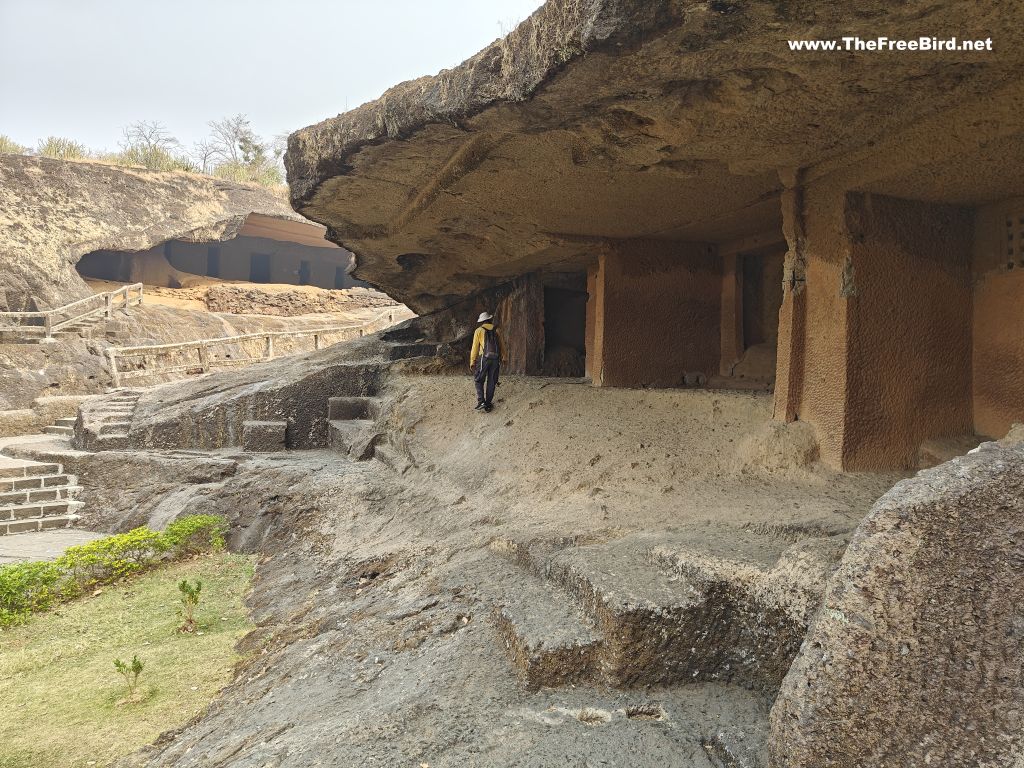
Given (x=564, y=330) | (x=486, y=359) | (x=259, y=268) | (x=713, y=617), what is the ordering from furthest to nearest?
1. (x=259, y=268)
2. (x=564, y=330)
3. (x=486, y=359)
4. (x=713, y=617)

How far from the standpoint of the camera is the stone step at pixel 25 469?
871cm

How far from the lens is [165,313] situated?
18062mm

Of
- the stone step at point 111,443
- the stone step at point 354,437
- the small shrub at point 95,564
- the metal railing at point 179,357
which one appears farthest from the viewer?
the metal railing at point 179,357

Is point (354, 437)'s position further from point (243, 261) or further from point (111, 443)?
point (243, 261)

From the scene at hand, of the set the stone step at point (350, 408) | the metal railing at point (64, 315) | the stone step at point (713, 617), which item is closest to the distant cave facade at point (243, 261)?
the metal railing at point (64, 315)

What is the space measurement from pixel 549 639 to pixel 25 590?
17.8 feet

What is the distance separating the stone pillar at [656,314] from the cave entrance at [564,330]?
2.71 metres

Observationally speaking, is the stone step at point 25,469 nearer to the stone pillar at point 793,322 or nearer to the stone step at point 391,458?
the stone step at point 391,458


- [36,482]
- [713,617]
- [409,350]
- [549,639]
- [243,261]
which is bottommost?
[36,482]

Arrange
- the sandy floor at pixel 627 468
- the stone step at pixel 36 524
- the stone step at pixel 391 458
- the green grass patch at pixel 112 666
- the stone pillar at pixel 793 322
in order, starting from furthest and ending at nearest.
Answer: the stone step at pixel 36 524 < the stone step at pixel 391 458 < the stone pillar at pixel 793 322 < the sandy floor at pixel 627 468 < the green grass patch at pixel 112 666

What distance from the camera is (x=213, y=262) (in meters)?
24.0

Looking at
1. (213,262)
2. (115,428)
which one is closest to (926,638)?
(115,428)

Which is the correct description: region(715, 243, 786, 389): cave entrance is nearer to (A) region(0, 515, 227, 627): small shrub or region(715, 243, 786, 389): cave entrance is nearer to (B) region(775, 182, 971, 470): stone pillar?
(B) region(775, 182, 971, 470): stone pillar

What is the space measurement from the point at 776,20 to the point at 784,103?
3.13 ft
